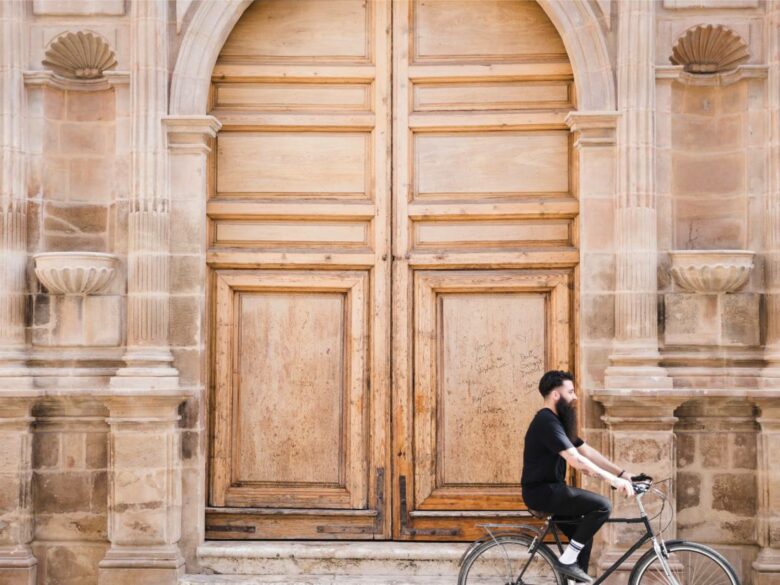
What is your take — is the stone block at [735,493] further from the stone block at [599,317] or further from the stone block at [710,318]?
the stone block at [599,317]

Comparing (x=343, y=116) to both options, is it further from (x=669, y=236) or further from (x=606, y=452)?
(x=606, y=452)

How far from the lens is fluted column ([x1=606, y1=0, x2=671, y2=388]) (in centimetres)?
646

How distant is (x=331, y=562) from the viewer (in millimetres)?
6648

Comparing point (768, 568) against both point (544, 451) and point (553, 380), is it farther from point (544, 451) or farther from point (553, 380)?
point (553, 380)

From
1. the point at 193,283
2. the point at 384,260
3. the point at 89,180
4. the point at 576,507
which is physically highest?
the point at 89,180

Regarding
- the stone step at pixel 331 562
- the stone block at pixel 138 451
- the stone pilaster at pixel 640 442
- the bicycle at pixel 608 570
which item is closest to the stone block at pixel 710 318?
the stone pilaster at pixel 640 442

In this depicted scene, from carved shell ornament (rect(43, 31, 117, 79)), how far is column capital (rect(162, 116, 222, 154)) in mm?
588

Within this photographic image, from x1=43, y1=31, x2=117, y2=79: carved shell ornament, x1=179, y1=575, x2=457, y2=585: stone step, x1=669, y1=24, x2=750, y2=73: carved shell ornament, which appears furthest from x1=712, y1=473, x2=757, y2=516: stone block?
x1=43, y1=31, x2=117, y2=79: carved shell ornament

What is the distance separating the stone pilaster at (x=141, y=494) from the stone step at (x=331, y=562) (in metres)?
0.30

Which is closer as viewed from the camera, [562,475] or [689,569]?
[562,475]

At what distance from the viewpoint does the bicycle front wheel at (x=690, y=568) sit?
5.52 m

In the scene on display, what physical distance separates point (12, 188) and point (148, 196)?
85cm

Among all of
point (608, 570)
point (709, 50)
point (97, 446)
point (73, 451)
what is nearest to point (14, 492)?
point (73, 451)

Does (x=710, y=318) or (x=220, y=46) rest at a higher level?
(x=220, y=46)
